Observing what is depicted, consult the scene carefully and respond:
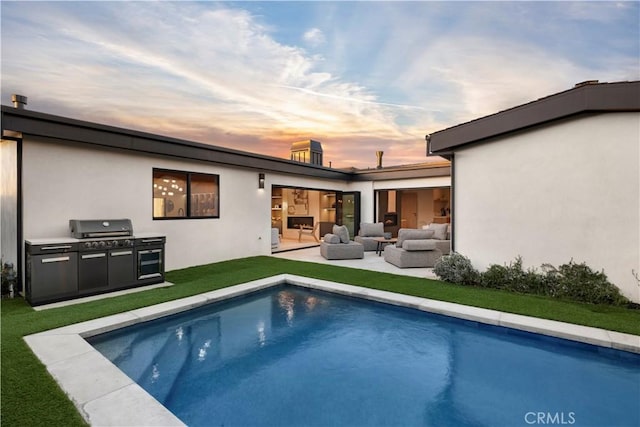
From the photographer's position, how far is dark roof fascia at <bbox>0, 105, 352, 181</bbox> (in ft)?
17.3

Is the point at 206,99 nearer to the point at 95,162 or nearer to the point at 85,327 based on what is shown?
the point at 95,162

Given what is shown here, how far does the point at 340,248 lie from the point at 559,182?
19.3ft

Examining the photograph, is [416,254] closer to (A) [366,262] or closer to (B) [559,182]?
(A) [366,262]

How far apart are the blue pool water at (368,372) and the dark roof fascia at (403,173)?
8261mm

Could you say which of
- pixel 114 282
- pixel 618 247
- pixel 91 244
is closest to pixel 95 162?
pixel 91 244

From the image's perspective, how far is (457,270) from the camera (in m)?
6.64

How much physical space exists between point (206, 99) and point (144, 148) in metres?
3.00

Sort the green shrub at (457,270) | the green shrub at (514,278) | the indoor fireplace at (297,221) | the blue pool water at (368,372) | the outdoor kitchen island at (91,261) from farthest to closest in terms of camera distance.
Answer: the indoor fireplace at (297,221)
the green shrub at (457,270)
the green shrub at (514,278)
the outdoor kitchen island at (91,261)
the blue pool water at (368,372)

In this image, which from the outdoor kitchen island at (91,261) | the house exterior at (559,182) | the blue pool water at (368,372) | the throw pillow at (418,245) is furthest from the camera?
the throw pillow at (418,245)

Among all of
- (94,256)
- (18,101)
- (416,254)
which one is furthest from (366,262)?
(18,101)

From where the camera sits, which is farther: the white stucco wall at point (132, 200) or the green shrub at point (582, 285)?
the white stucco wall at point (132, 200)

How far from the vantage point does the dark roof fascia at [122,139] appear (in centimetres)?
526

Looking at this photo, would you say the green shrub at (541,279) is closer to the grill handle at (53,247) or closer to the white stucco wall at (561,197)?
the white stucco wall at (561,197)

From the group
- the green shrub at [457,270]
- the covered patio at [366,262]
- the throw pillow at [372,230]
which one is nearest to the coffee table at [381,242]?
the covered patio at [366,262]
